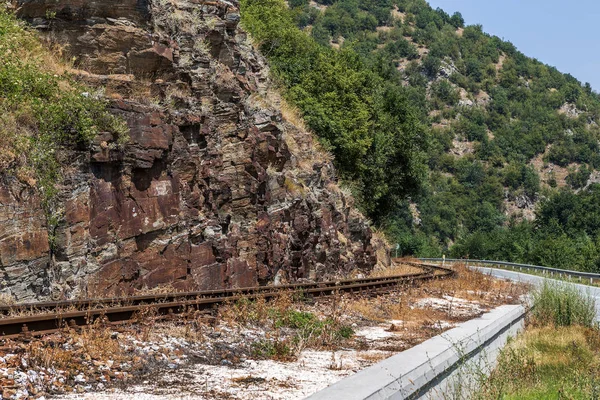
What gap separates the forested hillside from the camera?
3962cm

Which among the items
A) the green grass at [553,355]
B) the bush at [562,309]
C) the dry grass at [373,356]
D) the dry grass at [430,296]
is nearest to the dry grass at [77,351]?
the dry grass at [373,356]

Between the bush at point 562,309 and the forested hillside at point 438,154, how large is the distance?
67.1 feet

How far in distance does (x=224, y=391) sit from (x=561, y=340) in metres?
8.58

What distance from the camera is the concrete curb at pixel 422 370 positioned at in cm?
560

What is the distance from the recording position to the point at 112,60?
16203mm

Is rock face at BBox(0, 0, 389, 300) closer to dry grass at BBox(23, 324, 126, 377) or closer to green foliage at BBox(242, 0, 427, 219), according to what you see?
dry grass at BBox(23, 324, 126, 377)

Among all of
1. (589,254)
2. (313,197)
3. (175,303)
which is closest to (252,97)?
(313,197)

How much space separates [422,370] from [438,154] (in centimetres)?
16860

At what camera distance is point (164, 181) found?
1497 cm

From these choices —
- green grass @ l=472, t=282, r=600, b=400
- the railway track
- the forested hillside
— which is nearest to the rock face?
the railway track

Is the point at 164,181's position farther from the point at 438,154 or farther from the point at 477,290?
the point at 438,154

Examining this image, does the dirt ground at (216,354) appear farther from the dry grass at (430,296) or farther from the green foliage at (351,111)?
the green foliage at (351,111)

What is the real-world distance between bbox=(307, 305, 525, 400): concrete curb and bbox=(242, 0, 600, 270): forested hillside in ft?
85.0

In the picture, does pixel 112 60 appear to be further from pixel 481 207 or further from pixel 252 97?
pixel 481 207
